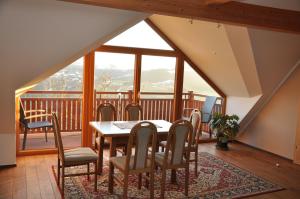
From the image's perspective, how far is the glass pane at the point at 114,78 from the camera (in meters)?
5.18

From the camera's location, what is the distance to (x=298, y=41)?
451cm

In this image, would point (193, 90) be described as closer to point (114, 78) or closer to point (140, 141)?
point (114, 78)

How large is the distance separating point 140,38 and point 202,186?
300cm

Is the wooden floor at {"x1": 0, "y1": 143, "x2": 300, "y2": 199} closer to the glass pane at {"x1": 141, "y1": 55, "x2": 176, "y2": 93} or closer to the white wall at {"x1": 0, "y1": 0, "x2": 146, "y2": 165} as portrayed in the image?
the white wall at {"x1": 0, "y1": 0, "x2": 146, "y2": 165}

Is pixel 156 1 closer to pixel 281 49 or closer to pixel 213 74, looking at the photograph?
pixel 281 49

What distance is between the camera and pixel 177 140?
3.18 metres

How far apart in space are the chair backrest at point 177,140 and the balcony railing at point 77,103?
244 cm

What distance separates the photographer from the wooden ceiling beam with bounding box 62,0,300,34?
2.96 m

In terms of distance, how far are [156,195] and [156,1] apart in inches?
87.9

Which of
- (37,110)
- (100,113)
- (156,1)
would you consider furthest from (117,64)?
(156,1)

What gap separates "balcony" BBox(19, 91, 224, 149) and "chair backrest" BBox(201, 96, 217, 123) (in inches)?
28.9

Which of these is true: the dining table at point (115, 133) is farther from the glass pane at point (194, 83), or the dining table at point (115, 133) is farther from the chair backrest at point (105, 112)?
the glass pane at point (194, 83)

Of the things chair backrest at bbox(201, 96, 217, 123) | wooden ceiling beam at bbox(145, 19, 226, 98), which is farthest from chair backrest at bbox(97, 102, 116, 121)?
chair backrest at bbox(201, 96, 217, 123)

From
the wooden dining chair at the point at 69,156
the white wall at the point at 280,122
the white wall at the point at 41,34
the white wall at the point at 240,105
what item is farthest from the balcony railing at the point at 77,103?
the wooden dining chair at the point at 69,156
